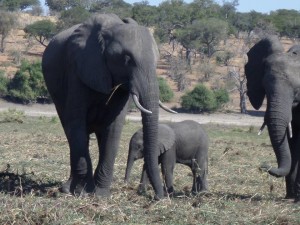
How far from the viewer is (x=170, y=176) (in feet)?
38.3

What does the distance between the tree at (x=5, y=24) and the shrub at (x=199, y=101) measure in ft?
62.0

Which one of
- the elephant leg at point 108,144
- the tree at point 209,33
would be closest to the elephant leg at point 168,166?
the elephant leg at point 108,144

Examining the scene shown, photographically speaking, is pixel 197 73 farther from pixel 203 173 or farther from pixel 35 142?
pixel 203 173

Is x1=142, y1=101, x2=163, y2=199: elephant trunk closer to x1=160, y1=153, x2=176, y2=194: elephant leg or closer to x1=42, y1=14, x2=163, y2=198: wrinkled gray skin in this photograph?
x1=42, y1=14, x2=163, y2=198: wrinkled gray skin

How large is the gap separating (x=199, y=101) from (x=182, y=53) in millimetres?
20965

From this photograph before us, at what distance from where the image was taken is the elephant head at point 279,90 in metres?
9.22

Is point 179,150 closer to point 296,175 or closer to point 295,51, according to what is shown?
point 296,175

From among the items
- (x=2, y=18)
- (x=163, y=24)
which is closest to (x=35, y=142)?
(x=2, y=18)

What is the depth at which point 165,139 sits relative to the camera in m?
12.4

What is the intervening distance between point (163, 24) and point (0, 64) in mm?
15699

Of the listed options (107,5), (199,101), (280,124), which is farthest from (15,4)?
(280,124)

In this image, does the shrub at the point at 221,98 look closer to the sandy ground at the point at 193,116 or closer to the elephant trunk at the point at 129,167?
the sandy ground at the point at 193,116

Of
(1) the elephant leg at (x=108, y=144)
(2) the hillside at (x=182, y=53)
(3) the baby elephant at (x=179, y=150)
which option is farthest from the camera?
(2) the hillside at (x=182, y=53)

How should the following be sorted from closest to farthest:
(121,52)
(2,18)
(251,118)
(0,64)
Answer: (121,52), (251,118), (0,64), (2,18)
